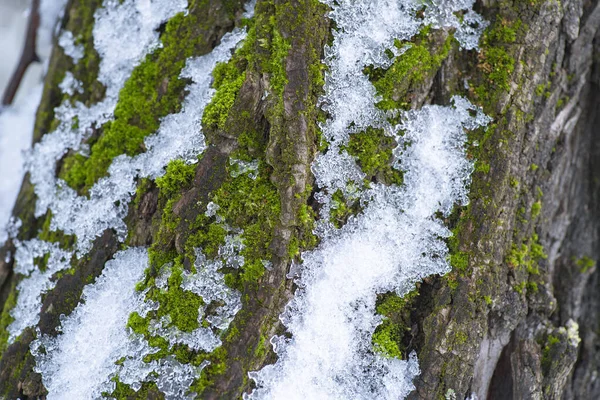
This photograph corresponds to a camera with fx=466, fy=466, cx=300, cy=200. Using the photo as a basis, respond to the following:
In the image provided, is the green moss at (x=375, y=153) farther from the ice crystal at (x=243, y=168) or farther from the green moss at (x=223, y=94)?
the green moss at (x=223, y=94)

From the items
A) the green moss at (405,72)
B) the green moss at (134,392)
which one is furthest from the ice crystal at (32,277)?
the green moss at (405,72)

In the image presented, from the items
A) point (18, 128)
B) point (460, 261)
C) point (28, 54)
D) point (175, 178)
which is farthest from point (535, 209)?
point (28, 54)

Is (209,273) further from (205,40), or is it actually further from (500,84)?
(500,84)

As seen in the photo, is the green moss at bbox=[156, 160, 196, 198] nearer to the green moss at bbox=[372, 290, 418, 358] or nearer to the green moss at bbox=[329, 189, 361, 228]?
the green moss at bbox=[329, 189, 361, 228]

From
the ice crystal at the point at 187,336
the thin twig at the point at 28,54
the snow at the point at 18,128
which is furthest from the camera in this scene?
the thin twig at the point at 28,54

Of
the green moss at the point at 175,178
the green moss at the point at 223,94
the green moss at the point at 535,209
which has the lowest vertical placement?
the green moss at the point at 175,178

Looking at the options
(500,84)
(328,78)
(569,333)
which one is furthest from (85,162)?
(569,333)

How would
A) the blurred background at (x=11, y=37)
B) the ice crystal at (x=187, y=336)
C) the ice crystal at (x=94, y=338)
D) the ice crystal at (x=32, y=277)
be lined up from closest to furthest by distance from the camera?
the ice crystal at (x=187, y=336) < the ice crystal at (x=94, y=338) < the ice crystal at (x=32, y=277) < the blurred background at (x=11, y=37)

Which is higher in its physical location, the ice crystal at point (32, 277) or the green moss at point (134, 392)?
the ice crystal at point (32, 277)
